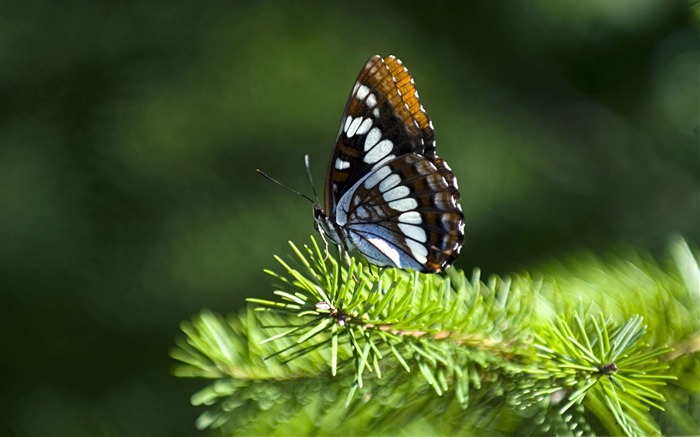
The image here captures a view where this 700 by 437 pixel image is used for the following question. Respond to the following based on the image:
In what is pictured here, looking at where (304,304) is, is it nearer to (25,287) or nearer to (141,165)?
(141,165)

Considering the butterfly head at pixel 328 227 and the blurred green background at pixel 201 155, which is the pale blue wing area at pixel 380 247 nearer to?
the butterfly head at pixel 328 227

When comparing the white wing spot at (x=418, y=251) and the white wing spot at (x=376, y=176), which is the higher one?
the white wing spot at (x=376, y=176)

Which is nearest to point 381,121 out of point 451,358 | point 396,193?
point 396,193

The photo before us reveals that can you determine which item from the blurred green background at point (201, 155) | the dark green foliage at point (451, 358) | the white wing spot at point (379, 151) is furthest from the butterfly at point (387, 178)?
the blurred green background at point (201, 155)

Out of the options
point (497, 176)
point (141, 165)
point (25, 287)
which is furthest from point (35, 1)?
point (497, 176)

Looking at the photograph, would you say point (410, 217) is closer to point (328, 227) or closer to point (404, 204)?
point (404, 204)

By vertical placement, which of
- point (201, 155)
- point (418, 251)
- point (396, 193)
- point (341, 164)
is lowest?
point (418, 251)

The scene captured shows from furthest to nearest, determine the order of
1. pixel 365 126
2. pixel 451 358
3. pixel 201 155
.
A: pixel 201 155 → pixel 365 126 → pixel 451 358
